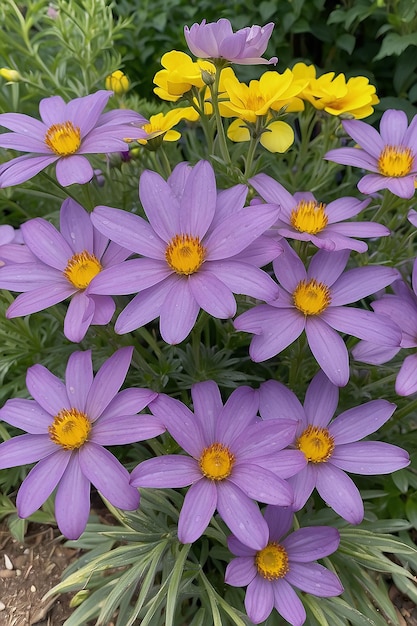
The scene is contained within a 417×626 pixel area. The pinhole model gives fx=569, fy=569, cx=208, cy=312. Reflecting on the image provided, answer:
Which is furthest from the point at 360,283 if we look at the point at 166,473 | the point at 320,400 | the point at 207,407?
the point at 166,473

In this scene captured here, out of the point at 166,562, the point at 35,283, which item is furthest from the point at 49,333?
the point at 166,562

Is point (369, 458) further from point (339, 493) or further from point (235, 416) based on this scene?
point (235, 416)

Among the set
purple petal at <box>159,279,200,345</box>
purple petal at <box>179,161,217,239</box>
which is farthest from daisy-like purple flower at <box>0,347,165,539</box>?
purple petal at <box>179,161,217,239</box>

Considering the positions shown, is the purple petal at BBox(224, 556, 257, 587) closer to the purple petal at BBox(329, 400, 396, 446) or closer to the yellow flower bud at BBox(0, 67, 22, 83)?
the purple petal at BBox(329, 400, 396, 446)

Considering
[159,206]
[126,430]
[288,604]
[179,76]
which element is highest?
[179,76]

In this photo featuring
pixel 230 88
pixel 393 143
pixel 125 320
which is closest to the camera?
pixel 125 320

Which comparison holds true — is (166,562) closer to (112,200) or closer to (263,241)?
(263,241)
